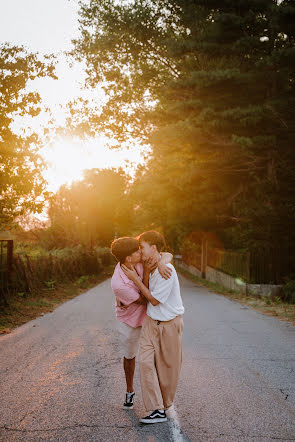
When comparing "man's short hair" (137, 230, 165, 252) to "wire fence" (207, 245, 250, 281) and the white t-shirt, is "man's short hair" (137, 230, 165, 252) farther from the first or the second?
"wire fence" (207, 245, 250, 281)

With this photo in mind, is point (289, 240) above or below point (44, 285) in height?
above

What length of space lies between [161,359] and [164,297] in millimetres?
663

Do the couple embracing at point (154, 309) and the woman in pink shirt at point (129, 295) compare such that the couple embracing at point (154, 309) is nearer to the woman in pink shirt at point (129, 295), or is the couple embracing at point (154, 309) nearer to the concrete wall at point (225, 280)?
the woman in pink shirt at point (129, 295)

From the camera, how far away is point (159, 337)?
185 inches

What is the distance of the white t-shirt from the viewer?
4613 mm

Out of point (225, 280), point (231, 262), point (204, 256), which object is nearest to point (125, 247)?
point (231, 262)

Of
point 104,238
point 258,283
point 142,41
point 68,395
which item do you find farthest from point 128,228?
point 68,395

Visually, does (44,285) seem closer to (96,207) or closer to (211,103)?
(211,103)

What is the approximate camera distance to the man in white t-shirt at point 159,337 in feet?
15.0

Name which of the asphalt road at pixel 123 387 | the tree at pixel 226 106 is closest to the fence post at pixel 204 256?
the tree at pixel 226 106

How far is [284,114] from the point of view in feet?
61.1

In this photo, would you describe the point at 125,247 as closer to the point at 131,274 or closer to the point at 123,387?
the point at 131,274

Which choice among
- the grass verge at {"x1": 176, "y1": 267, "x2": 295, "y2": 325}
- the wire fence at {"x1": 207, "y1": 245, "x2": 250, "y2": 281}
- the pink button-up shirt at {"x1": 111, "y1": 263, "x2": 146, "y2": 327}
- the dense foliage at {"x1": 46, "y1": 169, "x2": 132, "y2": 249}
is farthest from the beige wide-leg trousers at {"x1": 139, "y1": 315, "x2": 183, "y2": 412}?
the dense foliage at {"x1": 46, "y1": 169, "x2": 132, "y2": 249}

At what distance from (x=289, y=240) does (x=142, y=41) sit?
1460 centimetres
